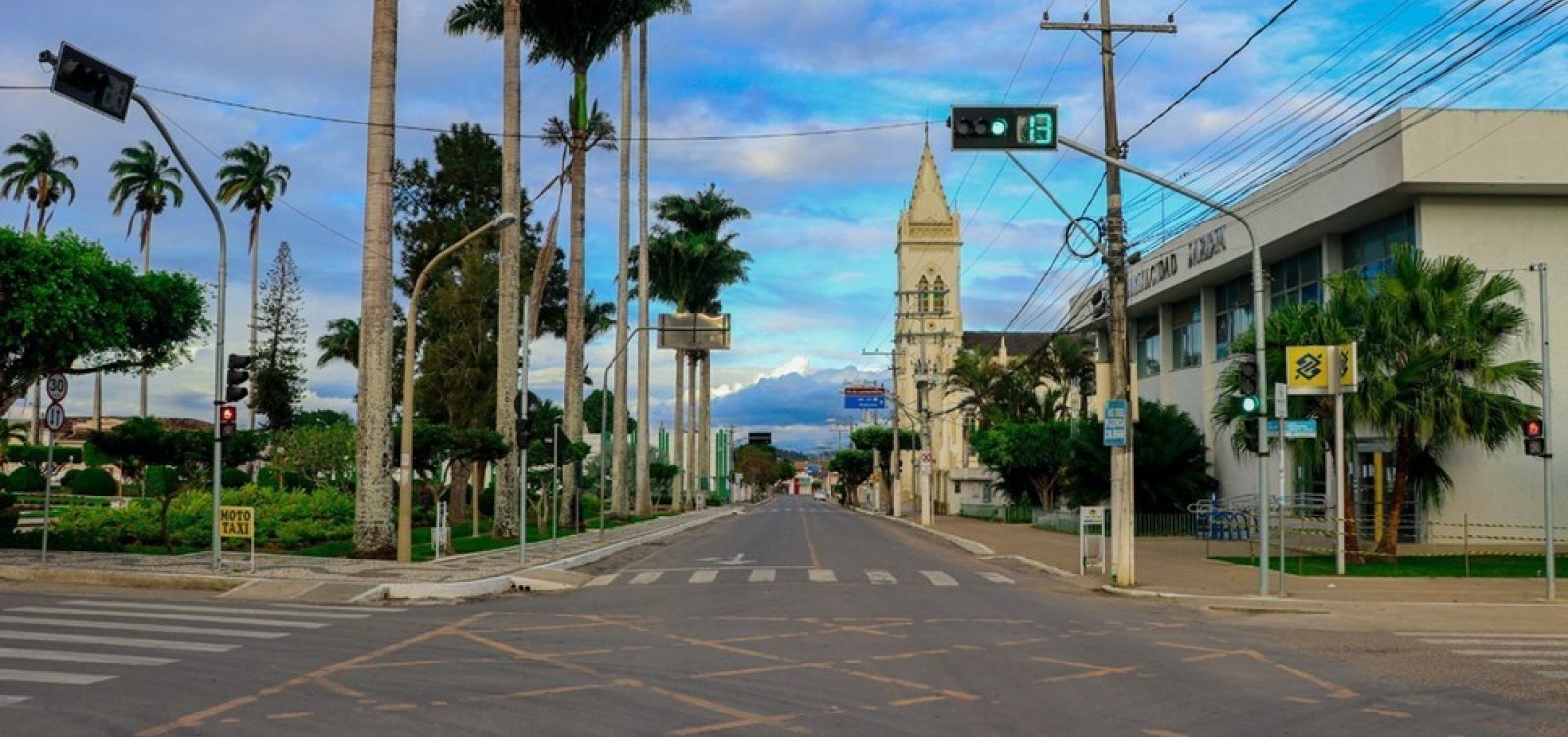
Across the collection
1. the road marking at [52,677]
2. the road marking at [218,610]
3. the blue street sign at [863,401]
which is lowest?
the road marking at [218,610]

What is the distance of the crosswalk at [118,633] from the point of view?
37.0 feet

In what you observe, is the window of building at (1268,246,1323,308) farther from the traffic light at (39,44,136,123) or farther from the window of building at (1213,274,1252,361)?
the traffic light at (39,44,136,123)

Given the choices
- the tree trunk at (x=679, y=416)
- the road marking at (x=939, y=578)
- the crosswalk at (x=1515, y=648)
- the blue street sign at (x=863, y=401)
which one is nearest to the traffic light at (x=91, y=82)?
the road marking at (x=939, y=578)

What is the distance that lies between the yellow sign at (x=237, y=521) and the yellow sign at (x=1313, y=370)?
20.3 meters

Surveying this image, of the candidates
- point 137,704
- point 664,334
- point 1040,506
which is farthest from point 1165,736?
point 664,334

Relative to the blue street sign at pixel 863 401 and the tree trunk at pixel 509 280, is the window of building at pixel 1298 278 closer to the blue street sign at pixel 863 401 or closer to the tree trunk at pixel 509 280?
the tree trunk at pixel 509 280

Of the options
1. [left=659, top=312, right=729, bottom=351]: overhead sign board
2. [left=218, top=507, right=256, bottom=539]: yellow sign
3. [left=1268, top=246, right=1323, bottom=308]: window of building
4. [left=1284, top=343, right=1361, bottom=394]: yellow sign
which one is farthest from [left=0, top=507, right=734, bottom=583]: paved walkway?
[left=659, top=312, right=729, bottom=351]: overhead sign board

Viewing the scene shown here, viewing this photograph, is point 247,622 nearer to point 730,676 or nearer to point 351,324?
point 730,676

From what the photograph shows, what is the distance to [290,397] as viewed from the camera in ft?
235

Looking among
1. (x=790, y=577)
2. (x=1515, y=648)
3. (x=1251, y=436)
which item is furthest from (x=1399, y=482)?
(x=1515, y=648)

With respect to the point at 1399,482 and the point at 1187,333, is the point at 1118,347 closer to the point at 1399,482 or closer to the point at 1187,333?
the point at 1399,482

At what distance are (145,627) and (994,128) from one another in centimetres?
1282

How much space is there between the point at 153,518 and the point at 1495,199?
119 feet

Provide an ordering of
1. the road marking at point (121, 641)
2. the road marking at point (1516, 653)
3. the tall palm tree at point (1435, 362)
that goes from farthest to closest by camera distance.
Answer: the tall palm tree at point (1435, 362) < the road marking at point (1516, 653) < the road marking at point (121, 641)
